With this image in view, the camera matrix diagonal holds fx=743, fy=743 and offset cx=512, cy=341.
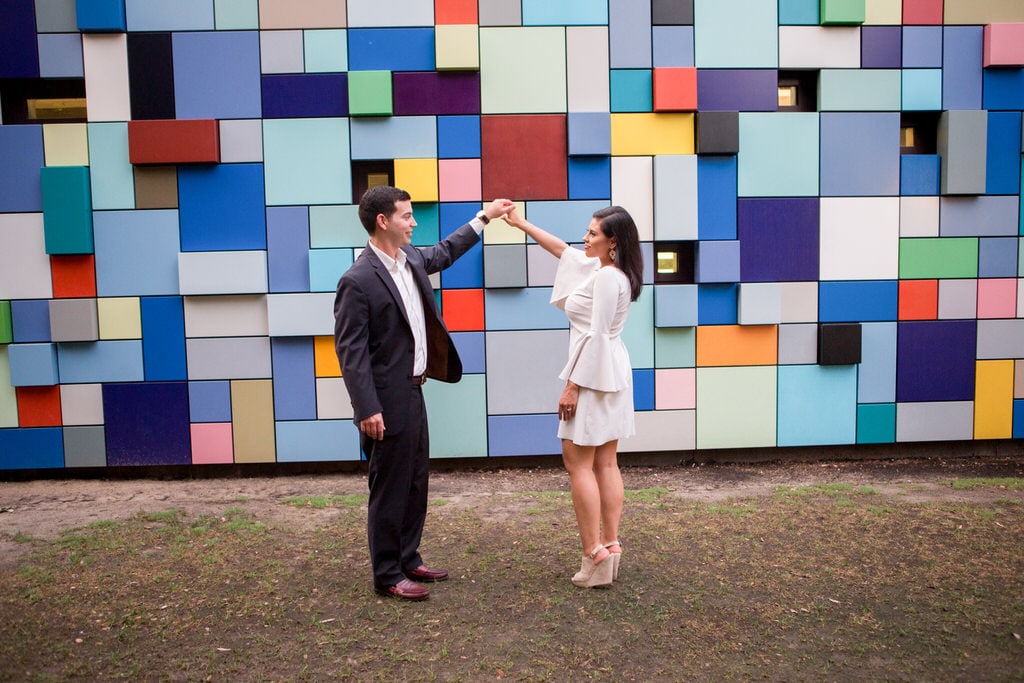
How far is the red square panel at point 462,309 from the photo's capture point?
18.4 ft

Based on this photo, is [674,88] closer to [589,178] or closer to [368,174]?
[589,178]

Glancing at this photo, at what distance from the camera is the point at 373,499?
11.5 ft

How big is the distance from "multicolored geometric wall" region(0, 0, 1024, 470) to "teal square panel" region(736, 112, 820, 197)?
2 cm

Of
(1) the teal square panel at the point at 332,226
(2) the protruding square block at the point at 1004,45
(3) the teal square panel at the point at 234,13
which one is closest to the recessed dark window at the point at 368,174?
(1) the teal square panel at the point at 332,226

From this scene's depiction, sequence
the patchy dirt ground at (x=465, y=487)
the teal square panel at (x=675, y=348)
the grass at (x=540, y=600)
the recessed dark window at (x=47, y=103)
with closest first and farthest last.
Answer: the grass at (x=540, y=600)
the patchy dirt ground at (x=465, y=487)
the recessed dark window at (x=47, y=103)
the teal square panel at (x=675, y=348)

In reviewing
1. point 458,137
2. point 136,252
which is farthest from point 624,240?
point 136,252

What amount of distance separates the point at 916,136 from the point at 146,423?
251 inches

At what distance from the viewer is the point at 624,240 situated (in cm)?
346

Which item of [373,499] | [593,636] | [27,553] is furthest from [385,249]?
[27,553]

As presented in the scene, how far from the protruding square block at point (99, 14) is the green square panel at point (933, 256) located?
607 cm

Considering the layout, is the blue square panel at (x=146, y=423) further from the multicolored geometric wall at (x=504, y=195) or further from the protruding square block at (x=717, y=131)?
the protruding square block at (x=717, y=131)

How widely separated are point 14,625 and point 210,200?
3.20m

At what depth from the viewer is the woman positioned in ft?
11.2

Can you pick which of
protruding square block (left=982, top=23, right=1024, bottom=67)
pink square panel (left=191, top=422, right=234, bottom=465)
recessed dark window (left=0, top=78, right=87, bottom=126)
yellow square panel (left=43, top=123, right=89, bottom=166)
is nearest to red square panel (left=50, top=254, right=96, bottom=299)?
yellow square panel (left=43, top=123, right=89, bottom=166)
